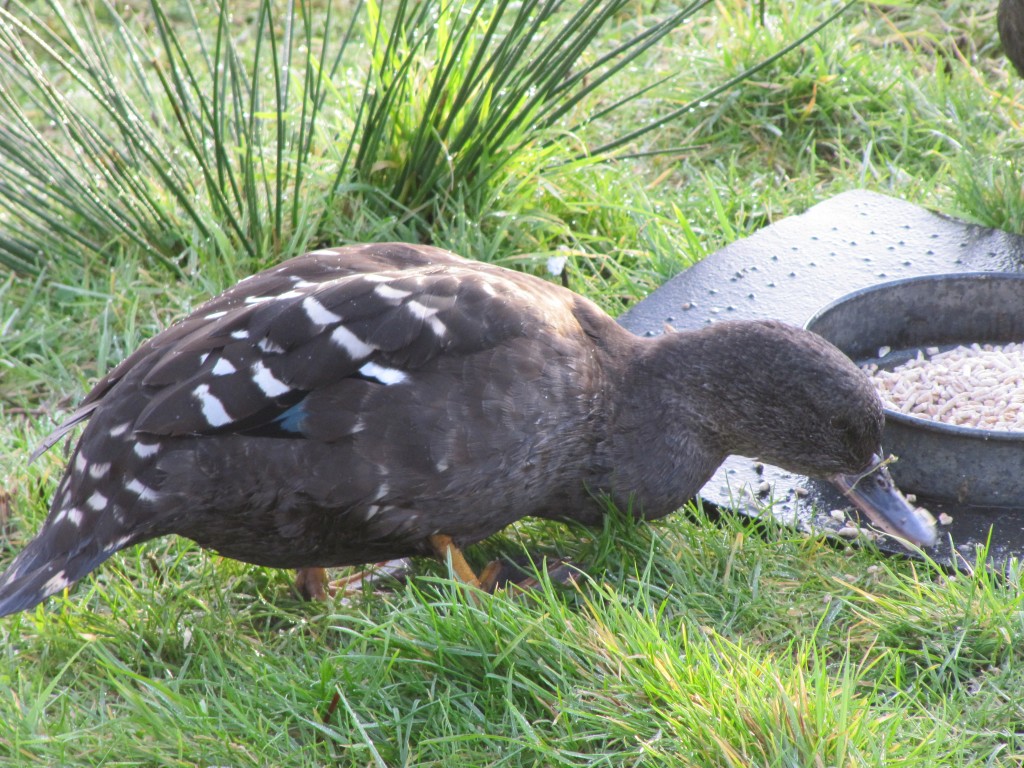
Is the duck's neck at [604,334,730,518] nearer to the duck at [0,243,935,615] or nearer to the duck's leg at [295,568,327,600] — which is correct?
the duck at [0,243,935,615]

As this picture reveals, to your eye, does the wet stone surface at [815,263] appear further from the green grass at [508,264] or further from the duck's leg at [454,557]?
Result: the duck's leg at [454,557]

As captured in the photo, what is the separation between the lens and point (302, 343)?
2855 millimetres

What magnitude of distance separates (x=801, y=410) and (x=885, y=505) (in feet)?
1.18

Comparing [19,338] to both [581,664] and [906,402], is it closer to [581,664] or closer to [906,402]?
[581,664]

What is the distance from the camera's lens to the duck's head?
306 centimetres

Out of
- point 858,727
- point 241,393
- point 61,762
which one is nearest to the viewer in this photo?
point 858,727

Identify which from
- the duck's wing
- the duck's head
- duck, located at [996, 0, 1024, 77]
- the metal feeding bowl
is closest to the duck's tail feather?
the duck's wing

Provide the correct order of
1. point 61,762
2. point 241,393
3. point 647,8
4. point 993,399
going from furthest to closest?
point 647,8 < point 993,399 < point 241,393 < point 61,762

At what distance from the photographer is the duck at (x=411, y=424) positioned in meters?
2.79

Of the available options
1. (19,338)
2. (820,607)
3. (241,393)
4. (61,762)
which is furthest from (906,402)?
(19,338)

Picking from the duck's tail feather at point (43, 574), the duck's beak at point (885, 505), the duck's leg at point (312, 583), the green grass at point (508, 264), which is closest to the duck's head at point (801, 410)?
the duck's beak at point (885, 505)

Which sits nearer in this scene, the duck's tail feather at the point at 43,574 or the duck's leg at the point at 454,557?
the duck's tail feather at the point at 43,574

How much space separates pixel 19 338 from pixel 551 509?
2315 millimetres

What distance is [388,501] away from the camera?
2.86 m
